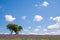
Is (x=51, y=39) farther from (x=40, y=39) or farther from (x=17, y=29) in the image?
(x=17, y=29)

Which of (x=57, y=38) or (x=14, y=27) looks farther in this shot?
(x=14, y=27)

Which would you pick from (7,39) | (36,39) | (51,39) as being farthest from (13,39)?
(51,39)

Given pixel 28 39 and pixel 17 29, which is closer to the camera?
pixel 28 39

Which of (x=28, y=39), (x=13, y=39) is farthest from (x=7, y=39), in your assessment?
(x=28, y=39)

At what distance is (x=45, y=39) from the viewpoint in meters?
13.0

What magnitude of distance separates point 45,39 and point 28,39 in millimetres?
1236

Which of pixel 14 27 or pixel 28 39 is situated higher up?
pixel 14 27

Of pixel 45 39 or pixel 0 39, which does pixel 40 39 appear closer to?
pixel 45 39

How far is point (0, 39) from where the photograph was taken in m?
12.3

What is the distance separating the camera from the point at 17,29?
124 feet

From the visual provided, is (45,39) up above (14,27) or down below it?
below

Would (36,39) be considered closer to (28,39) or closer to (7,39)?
(28,39)

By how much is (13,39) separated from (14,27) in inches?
1047

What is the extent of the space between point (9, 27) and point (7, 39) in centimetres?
2665
